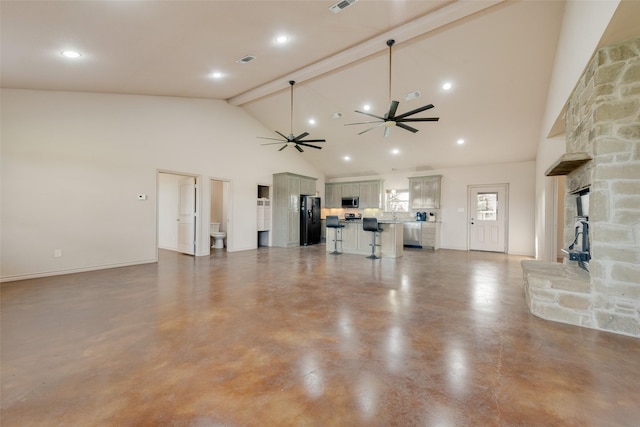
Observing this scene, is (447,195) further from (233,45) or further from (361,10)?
(233,45)

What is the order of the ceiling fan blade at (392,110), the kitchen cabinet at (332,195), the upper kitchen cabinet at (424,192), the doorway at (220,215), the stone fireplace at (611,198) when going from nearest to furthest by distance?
the stone fireplace at (611,198)
the ceiling fan blade at (392,110)
the doorway at (220,215)
the upper kitchen cabinet at (424,192)
the kitchen cabinet at (332,195)

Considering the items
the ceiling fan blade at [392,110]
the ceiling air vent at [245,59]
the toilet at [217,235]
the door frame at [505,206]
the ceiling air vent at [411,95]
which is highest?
the ceiling air vent at [245,59]

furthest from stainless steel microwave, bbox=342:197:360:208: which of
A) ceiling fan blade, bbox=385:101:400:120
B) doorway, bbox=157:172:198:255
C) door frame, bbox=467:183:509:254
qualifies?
ceiling fan blade, bbox=385:101:400:120

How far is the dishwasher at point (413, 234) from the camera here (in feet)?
28.1

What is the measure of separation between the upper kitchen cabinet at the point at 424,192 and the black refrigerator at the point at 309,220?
10.5 ft

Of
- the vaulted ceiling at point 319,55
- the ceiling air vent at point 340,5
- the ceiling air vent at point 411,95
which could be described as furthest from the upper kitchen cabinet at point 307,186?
the ceiling air vent at point 340,5

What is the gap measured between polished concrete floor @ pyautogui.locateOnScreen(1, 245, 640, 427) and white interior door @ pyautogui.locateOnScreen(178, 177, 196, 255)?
3.03m

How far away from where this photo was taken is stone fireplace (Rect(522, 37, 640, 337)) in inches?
96.9

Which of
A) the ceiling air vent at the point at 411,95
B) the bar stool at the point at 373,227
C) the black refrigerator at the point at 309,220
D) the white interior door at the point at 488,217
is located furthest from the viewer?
the black refrigerator at the point at 309,220

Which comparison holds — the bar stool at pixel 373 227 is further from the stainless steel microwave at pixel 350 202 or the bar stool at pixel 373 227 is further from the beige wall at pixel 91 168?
the beige wall at pixel 91 168

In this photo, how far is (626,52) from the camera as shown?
2461 mm

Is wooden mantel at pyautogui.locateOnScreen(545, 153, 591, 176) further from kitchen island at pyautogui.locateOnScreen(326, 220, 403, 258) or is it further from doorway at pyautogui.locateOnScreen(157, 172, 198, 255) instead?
doorway at pyautogui.locateOnScreen(157, 172, 198, 255)

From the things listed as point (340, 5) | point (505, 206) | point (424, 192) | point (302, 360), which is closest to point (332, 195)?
point (424, 192)

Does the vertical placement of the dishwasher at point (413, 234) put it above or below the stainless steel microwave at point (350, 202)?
below
